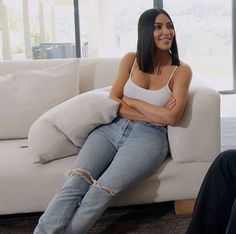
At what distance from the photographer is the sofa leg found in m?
1.93

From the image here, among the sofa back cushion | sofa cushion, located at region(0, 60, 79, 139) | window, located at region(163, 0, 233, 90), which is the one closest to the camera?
sofa cushion, located at region(0, 60, 79, 139)

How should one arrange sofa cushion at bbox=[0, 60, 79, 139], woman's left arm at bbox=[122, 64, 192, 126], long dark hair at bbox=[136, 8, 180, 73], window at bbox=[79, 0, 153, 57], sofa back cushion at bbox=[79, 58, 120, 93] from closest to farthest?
woman's left arm at bbox=[122, 64, 192, 126] → long dark hair at bbox=[136, 8, 180, 73] → sofa cushion at bbox=[0, 60, 79, 139] → sofa back cushion at bbox=[79, 58, 120, 93] → window at bbox=[79, 0, 153, 57]

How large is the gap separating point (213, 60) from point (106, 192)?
4.74 m

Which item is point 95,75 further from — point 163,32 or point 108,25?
point 108,25

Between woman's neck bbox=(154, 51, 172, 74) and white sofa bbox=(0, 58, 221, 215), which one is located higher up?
woman's neck bbox=(154, 51, 172, 74)

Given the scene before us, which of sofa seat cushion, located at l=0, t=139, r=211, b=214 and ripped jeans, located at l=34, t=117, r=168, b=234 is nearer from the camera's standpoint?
ripped jeans, located at l=34, t=117, r=168, b=234

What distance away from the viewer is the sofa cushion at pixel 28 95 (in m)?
2.14

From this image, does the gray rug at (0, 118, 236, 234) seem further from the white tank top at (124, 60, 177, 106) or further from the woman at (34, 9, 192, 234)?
the white tank top at (124, 60, 177, 106)

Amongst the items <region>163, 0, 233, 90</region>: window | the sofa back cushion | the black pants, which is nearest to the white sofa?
the black pants

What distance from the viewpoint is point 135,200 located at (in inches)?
73.1

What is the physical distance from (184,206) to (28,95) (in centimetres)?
101

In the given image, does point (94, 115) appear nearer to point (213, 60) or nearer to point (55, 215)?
point (55, 215)

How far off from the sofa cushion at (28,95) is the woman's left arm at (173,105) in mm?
484

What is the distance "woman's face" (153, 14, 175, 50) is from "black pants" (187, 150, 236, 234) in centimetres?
74
